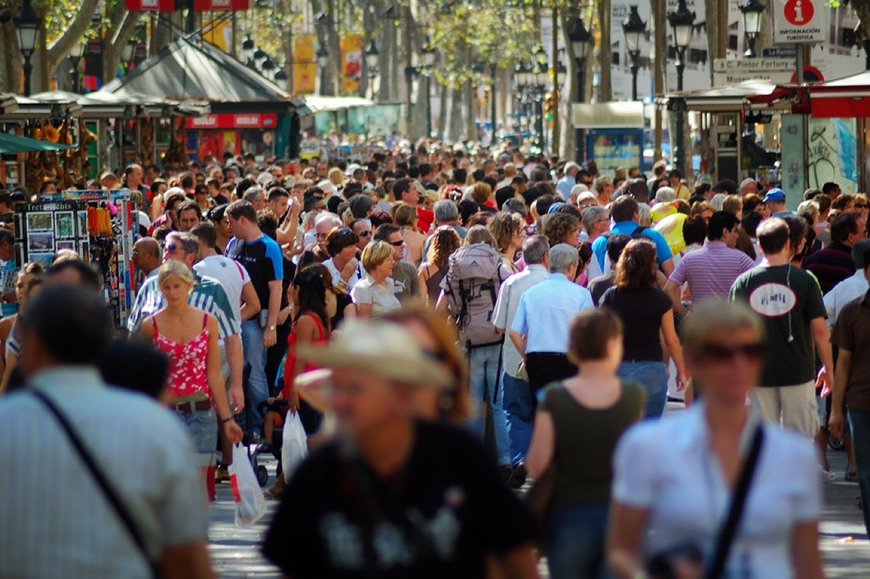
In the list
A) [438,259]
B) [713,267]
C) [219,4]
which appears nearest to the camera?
[713,267]

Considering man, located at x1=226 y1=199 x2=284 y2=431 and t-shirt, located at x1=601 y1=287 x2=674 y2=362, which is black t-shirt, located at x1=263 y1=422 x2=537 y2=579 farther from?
man, located at x1=226 y1=199 x2=284 y2=431

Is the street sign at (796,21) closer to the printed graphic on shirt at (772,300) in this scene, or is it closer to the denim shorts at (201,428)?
the printed graphic on shirt at (772,300)

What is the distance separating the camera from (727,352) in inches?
166

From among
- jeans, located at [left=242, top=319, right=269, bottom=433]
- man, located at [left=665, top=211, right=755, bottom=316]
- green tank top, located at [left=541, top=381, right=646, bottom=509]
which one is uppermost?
man, located at [left=665, top=211, right=755, bottom=316]

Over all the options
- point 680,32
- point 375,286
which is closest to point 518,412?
point 375,286

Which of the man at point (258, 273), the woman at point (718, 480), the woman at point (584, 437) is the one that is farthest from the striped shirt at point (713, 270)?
the woman at point (718, 480)

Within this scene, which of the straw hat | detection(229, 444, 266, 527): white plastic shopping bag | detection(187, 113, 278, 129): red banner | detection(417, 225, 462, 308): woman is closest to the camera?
the straw hat

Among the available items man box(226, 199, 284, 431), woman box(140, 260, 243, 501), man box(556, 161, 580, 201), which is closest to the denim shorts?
woman box(140, 260, 243, 501)

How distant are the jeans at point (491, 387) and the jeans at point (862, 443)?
3.11m

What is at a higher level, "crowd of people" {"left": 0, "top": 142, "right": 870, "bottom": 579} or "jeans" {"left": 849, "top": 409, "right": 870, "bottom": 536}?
"crowd of people" {"left": 0, "top": 142, "right": 870, "bottom": 579}

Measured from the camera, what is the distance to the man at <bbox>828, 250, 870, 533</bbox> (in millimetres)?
8500

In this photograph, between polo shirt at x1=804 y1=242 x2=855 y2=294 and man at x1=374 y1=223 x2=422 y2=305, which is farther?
polo shirt at x1=804 y1=242 x2=855 y2=294

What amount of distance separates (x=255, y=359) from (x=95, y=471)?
28.0 feet

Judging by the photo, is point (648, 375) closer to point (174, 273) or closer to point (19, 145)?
point (174, 273)
